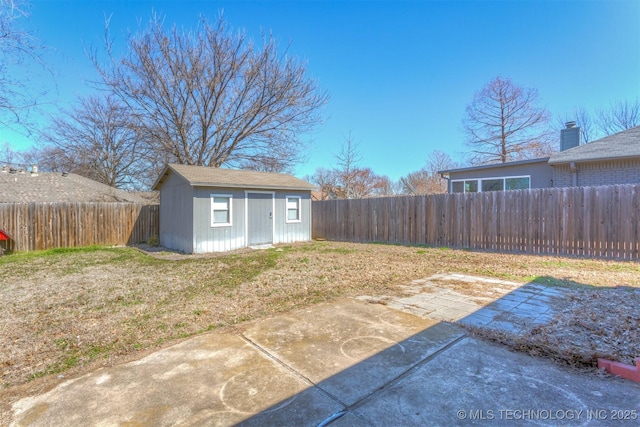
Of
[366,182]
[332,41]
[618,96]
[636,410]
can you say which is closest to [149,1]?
[332,41]

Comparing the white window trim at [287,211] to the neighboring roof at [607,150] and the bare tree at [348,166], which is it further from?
the bare tree at [348,166]

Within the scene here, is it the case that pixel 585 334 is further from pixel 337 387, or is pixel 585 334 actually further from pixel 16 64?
pixel 16 64

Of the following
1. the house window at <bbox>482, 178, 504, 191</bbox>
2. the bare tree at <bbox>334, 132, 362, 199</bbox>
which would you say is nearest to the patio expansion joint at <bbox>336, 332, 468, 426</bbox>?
the house window at <bbox>482, 178, 504, 191</bbox>

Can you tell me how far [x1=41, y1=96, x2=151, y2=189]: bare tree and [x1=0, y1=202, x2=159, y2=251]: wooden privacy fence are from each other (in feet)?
20.0

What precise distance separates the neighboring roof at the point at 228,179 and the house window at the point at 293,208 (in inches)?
18.5

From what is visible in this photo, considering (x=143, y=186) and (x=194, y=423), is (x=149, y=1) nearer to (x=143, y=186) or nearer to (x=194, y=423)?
(x=143, y=186)

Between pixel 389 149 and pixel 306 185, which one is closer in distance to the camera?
pixel 306 185

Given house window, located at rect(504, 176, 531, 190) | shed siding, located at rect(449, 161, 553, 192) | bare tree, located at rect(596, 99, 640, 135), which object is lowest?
house window, located at rect(504, 176, 531, 190)

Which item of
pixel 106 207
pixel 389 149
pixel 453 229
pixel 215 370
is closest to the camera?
pixel 215 370

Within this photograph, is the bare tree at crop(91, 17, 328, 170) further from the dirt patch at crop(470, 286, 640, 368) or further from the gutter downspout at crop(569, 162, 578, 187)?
the dirt patch at crop(470, 286, 640, 368)

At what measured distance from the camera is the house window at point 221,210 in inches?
388

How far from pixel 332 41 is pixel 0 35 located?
10.6 meters

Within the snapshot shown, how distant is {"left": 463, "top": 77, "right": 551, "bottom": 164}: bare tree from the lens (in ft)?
66.9

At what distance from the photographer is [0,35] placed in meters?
4.84
